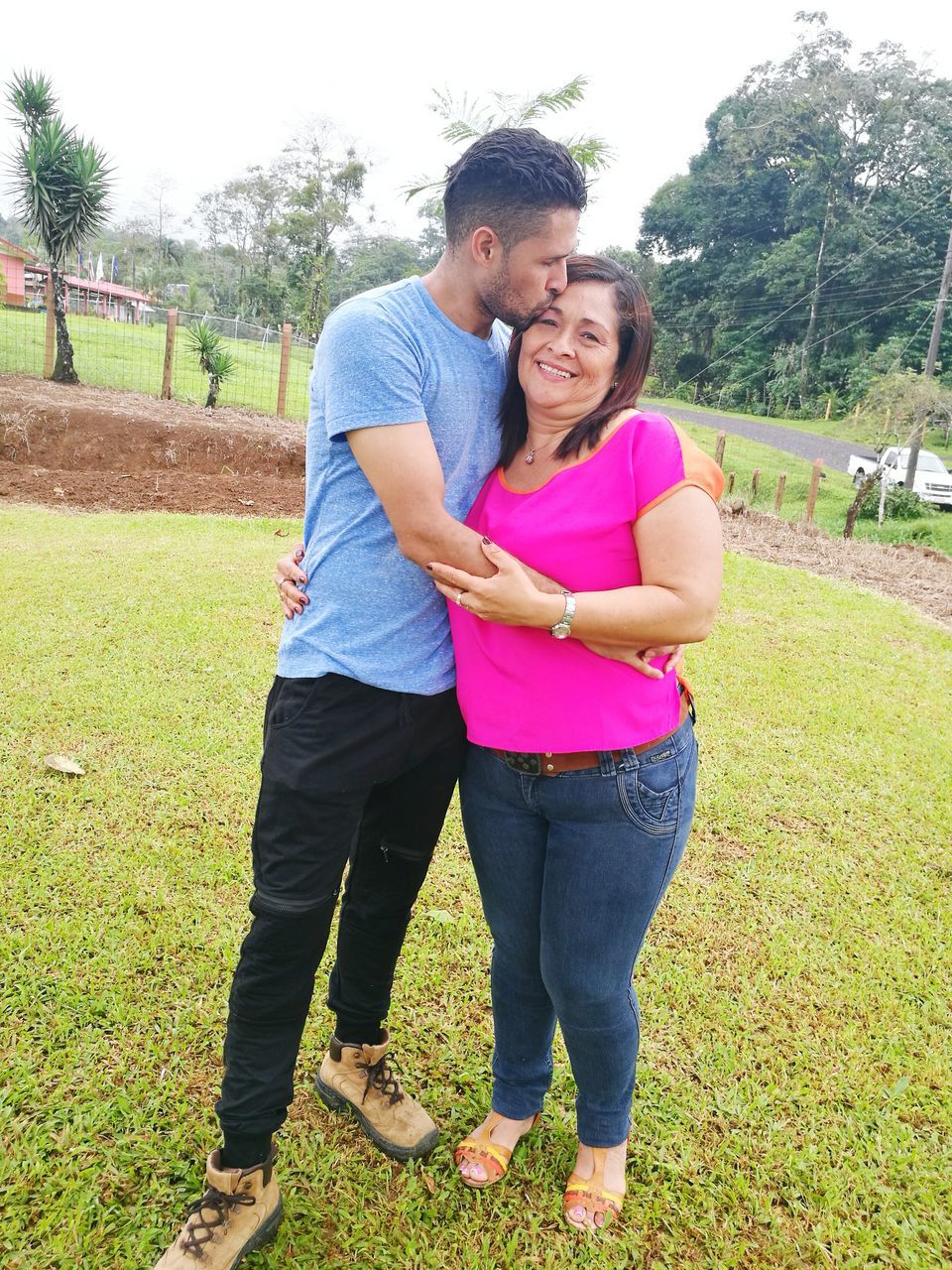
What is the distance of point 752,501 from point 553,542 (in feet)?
47.5

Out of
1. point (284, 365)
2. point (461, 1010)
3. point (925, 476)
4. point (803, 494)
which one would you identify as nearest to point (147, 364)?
point (284, 365)

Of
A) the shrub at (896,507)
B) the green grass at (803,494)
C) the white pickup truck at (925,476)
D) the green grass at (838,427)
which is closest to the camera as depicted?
the green grass at (803,494)

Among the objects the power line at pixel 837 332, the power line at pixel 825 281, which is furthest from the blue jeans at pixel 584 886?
the power line at pixel 825 281

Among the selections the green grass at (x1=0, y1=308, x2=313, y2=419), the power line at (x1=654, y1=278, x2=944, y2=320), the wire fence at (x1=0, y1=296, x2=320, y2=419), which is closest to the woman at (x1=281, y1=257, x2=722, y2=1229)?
the wire fence at (x1=0, y1=296, x2=320, y2=419)

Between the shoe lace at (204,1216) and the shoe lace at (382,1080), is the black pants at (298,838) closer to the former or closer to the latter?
the shoe lace at (204,1216)

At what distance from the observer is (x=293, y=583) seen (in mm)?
1829

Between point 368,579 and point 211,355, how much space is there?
12746 millimetres

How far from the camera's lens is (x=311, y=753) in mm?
1709

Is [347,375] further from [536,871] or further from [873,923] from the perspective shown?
[873,923]

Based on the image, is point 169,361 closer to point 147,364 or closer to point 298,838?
point 147,364

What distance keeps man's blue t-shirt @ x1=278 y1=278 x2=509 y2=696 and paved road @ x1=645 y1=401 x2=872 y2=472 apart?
2194 centimetres

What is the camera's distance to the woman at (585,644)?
1560 millimetres

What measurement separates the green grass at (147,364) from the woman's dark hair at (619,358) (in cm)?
1351

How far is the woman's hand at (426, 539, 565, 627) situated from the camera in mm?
1516
